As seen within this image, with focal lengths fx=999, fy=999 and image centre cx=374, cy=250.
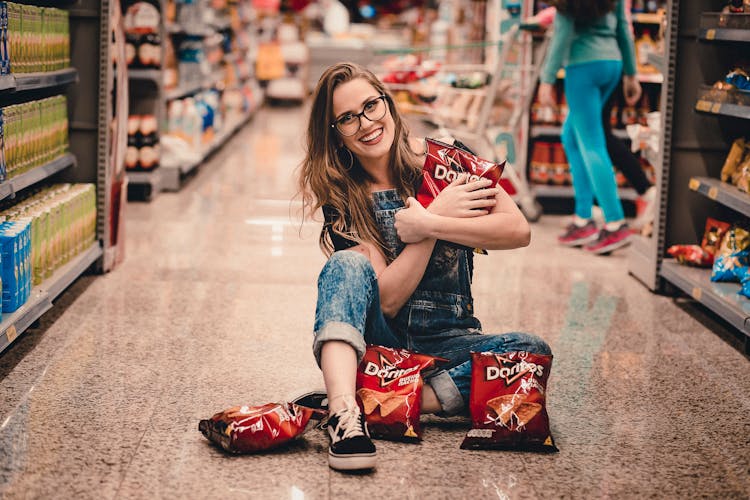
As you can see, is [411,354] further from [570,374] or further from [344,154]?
[570,374]

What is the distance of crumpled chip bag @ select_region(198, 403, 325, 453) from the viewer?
7.84ft

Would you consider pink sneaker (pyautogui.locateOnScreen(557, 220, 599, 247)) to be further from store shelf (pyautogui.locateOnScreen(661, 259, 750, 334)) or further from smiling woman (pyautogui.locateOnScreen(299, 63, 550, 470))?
smiling woman (pyautogui.locateOnScreen(299, 63, 550, 470))

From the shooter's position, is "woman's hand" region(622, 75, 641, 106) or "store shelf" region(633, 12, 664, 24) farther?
"store shelf" region(633, 12, 664, 24)

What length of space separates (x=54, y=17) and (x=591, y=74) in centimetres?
273

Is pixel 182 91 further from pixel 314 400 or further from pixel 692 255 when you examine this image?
pixel 314 400

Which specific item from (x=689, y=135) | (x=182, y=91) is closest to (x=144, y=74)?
(x=182, y=91)

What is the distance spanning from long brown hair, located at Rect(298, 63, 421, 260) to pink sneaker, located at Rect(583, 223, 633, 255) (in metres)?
2.83

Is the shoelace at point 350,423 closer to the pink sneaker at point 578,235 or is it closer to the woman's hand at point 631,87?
the pink sneaker at point 578,235

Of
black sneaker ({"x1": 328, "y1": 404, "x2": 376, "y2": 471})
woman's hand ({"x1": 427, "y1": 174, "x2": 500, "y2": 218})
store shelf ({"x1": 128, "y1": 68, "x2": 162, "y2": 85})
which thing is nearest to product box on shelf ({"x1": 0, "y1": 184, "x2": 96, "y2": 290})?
black sneaker ({"x1": 328, "y1": 404, "x2": 376, "y2": 471})

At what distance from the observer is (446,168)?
2.56m

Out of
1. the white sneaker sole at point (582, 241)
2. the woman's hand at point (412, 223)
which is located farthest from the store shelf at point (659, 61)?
the woman's hand at point (412, 223)

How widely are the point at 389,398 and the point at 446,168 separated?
0.60 metres

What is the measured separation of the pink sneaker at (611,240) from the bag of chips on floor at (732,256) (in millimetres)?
1291

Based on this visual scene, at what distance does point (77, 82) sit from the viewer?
4340mm
